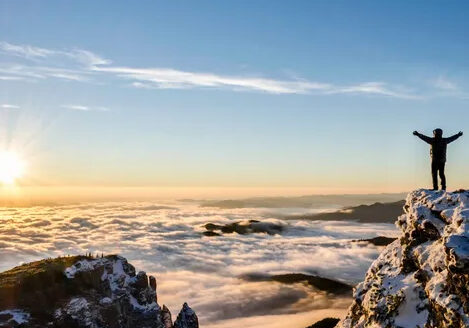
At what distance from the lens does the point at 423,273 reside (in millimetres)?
16438

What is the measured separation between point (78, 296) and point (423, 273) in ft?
129

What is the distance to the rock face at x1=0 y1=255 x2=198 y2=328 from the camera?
142ft

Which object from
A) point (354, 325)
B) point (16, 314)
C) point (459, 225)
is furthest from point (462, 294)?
point (16, 314)

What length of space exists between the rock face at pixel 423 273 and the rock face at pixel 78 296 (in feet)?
109

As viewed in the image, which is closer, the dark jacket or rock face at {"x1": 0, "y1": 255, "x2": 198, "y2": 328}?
the dark jacket

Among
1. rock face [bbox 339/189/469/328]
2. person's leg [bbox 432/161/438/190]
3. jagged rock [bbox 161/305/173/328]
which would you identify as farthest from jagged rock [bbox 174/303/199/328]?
person's leg [bbox 432/161/438/190]

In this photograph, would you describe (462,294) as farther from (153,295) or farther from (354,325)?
(153,295)

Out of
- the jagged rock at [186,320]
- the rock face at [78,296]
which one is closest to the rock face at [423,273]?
the rock face at [78,296]

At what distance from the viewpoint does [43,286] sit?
46219 millimetres

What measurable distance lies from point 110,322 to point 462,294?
4185cm

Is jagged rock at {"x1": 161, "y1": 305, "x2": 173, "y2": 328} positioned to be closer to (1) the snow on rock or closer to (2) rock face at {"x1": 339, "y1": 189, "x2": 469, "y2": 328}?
(1) the snow on rock

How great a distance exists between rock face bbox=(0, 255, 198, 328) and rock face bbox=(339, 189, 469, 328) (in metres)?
33.2

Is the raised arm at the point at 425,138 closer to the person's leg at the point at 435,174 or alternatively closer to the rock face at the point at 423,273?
the person's leg at the point at 435,174

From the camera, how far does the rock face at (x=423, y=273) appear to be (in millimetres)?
13859
